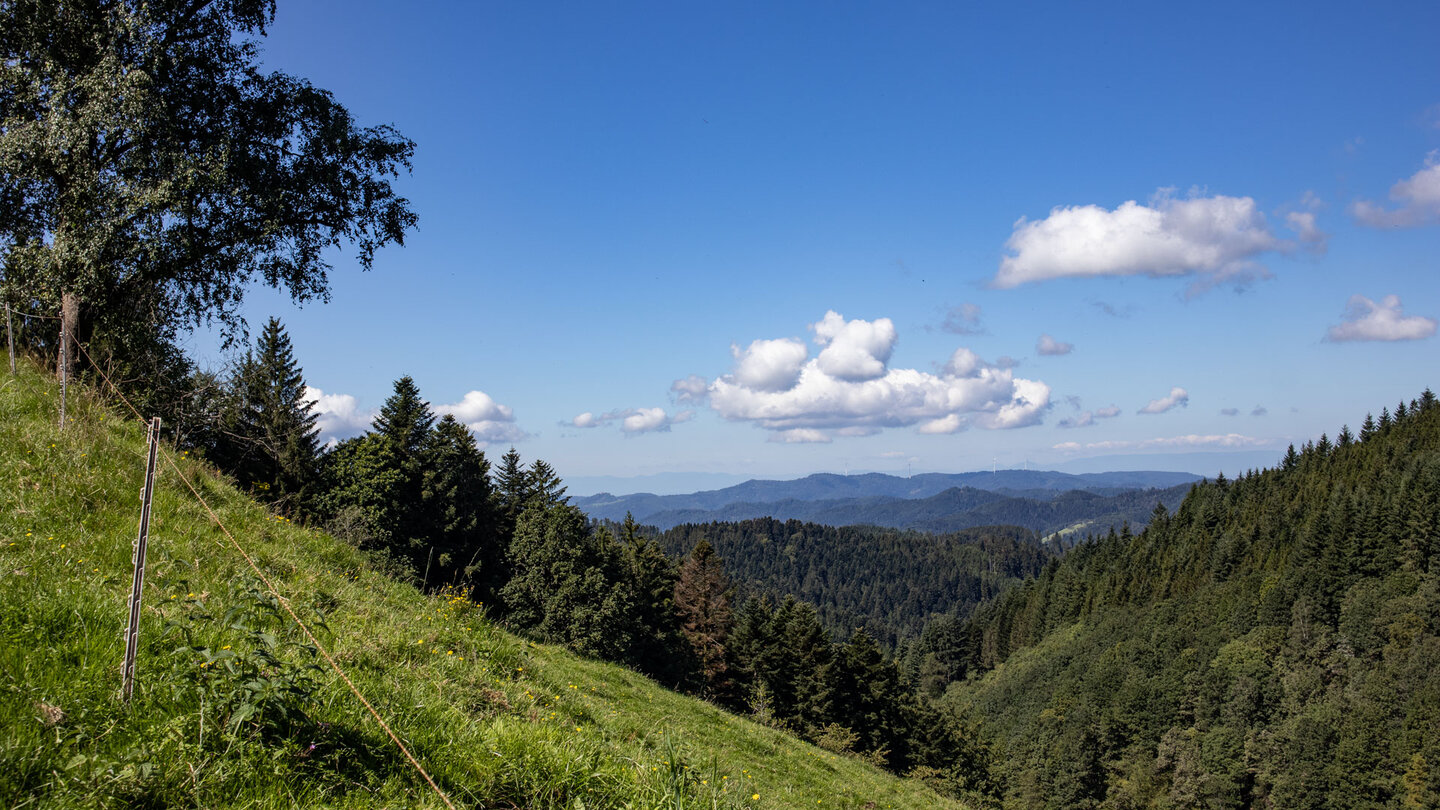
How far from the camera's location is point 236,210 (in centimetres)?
1280

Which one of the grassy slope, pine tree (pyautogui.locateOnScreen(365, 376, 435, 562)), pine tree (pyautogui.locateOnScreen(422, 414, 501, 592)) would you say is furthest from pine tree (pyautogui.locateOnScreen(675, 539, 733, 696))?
the grassy slope

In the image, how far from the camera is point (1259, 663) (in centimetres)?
8388

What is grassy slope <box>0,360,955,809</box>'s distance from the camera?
3.34 metres

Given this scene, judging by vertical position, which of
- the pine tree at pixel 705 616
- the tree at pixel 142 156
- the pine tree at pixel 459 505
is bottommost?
the pine tree at pixel 705 616

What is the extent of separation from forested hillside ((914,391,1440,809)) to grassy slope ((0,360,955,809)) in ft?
253

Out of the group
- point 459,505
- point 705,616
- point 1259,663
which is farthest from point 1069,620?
point 459,505

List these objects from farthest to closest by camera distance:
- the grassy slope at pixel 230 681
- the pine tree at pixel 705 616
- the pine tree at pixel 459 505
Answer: the pine tree at pixel 705 616, the pine tree at pixel 459 505, the grassy slope at pixel 230 681

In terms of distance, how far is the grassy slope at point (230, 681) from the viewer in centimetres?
334

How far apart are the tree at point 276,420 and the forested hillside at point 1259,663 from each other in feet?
231

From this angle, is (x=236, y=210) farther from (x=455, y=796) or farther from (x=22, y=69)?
(x=455, y=796)

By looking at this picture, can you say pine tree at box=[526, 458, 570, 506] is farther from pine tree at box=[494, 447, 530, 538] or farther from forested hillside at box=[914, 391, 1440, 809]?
forested hillside at box=[914, 391, 1440, 809]

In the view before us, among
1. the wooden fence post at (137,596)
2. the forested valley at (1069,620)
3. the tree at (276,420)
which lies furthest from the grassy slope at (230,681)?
the tree at (276,420)

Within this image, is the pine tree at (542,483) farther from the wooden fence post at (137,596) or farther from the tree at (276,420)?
the wooden fence post at (137,596)

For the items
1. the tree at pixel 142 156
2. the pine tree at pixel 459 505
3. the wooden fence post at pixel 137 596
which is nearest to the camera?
the wooden fence post at pixel 137 596
